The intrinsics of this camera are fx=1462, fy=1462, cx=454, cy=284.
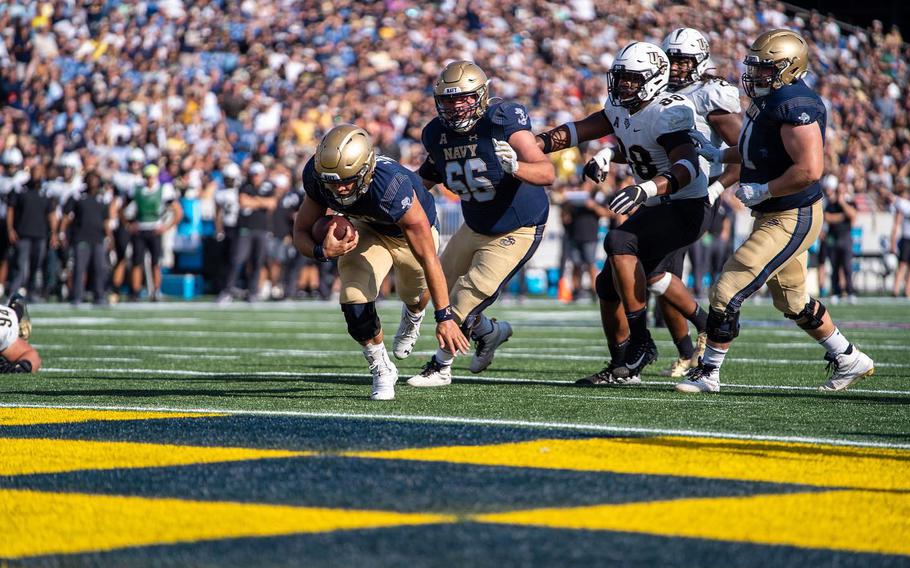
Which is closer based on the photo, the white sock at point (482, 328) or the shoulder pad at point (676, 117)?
the shoulder pad at point (676, 117)

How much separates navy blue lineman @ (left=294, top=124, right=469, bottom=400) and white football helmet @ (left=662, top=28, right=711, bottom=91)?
166 cm

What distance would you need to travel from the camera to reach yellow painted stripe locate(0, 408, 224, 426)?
566cm

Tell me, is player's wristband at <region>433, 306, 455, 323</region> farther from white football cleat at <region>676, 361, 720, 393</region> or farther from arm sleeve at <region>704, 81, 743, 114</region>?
arm sleeve at <region>704, 81, 743, 114</region>

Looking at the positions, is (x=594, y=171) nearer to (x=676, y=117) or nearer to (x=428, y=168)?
(x=676, y=117)

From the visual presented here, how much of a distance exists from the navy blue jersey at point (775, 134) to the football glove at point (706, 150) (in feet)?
1.14

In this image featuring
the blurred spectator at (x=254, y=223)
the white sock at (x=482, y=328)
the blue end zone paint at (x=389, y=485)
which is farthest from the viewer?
the blurred spectator at (x=254, y=223)

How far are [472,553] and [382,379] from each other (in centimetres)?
335

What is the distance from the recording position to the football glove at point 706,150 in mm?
7578

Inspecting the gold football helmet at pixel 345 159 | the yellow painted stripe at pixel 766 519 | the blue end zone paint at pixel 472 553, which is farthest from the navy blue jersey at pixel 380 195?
the blue end zone paint at pixel 472 553

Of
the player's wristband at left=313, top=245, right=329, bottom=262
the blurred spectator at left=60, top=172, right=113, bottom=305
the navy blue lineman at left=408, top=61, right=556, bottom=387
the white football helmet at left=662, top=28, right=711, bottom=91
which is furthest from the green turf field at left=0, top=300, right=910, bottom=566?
the blurred spectator at left=60, top=172, right=113, bottom=305

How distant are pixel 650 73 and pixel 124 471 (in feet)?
13.1

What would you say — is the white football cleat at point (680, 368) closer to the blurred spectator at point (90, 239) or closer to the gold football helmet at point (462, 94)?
the gold football helmet at point (462, 94)

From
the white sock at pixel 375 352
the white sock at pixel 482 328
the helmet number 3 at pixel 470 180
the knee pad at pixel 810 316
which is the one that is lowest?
the white sock at pixel 375 352

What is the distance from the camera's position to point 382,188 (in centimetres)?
632
